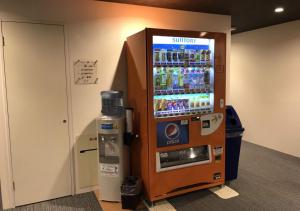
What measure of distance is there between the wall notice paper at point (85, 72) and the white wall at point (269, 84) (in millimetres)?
3529

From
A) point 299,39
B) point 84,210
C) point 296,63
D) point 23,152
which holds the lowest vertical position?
point 84,210

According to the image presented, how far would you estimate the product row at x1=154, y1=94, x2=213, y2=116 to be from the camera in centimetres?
293

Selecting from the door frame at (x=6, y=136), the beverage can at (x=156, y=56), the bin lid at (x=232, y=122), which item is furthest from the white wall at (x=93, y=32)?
the bin lid at (x=232, y=122)

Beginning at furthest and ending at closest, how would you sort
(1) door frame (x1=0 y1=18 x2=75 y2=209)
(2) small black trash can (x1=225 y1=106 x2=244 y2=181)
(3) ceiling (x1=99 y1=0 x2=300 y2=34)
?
(2) small black trash can (x1=225 y1=106 x2=244 y2=181), (3) ceiling (x1=99 y1=0 x2=300 y2=34), (1) door frame (x1=0 y1=18 x2=75 y2=209)

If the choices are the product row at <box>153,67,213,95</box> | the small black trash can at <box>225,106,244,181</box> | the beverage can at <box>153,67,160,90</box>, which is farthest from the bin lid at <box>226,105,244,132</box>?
the beverage can at <box>153,67,160,90</box>

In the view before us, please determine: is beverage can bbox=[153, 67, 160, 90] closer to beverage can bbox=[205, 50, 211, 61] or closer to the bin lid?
beverage can bbox=[205, 50, 211, 61]

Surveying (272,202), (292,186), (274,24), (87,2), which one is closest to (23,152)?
(87,2)

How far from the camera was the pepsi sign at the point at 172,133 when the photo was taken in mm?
2852

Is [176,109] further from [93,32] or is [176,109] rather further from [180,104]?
[93,32]

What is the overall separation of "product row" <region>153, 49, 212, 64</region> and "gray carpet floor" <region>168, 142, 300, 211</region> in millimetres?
1700

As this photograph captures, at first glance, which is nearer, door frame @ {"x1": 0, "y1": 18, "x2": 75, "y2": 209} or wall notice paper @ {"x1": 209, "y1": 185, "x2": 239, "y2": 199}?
door frame @ {"x1": 0, "y1": 18, "x2": 75, "y2": 209}

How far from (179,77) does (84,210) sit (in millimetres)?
1924

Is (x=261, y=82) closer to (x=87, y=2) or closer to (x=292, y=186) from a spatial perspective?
(x=292, y=186)

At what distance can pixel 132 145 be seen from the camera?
3.24m
